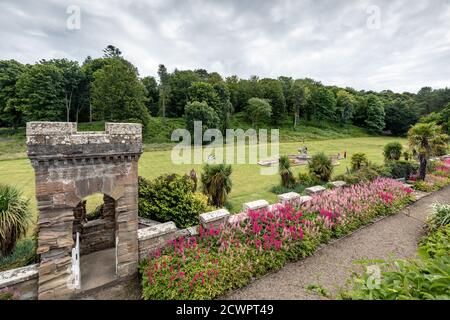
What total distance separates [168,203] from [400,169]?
15254 millimetres

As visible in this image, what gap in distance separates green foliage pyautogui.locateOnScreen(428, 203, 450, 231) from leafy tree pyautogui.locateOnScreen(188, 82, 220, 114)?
1598 inches

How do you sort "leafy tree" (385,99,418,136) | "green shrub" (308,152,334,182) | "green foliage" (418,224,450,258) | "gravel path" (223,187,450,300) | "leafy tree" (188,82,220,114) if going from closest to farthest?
"green foliage" (418,224,450,258) → "gravel path" (223,187,450,300) → "green shrub" (308,152,334,182) → "leafy tree" (188,82,220,114) → "leafy tree" (385,99,418,136)

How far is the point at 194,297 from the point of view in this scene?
4605 mm

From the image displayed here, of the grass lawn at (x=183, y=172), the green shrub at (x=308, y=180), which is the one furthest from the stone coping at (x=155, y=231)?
the green shrub at (x=308, y=180)

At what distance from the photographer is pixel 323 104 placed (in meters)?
59.6

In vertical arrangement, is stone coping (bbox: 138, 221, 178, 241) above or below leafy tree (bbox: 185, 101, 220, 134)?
Result: below

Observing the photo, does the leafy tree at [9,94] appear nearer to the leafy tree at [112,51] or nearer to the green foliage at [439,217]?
the leafy tree at [112,51]

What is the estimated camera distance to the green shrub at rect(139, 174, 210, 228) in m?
7.48

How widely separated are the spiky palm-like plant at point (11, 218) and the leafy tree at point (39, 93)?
38.3m

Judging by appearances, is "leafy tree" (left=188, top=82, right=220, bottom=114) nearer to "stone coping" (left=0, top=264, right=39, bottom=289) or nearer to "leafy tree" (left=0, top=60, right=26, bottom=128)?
"leafy tree" (left=0, top=60, right=26, bottom=128)

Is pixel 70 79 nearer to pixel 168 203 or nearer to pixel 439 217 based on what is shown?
pixel 168 203

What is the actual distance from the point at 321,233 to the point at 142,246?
5.36 meters

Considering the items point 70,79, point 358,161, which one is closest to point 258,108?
point 358,161

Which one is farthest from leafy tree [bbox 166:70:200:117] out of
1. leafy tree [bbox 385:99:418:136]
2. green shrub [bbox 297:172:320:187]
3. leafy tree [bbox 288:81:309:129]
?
leafy tree [bbox 385:99:418:136]
